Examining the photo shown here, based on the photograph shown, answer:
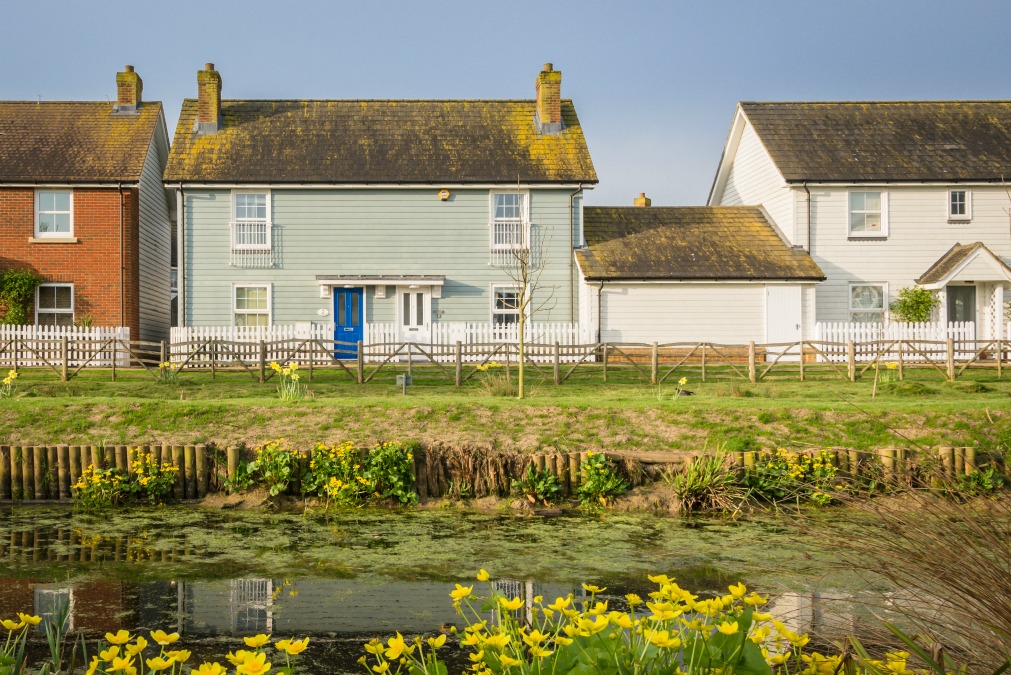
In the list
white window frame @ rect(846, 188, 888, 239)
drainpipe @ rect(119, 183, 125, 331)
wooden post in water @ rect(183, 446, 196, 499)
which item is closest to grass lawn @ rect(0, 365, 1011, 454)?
wooden post in water @ rect(183, 446, 196, 499)

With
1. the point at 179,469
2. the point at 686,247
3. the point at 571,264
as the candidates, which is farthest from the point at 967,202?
the point at 179,469

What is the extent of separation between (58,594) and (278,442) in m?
4.74

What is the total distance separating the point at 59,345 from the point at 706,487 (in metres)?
17.9

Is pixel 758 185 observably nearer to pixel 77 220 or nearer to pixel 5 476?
pixel 77 220

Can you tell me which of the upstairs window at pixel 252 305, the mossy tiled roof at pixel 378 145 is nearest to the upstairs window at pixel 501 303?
the mossy tiled roof at pixel 378 145

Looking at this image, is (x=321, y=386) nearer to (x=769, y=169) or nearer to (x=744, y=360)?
(x=744, y=360)

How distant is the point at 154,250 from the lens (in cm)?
2919

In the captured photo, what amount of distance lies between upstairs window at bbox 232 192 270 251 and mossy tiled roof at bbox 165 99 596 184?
654mm

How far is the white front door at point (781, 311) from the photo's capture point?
2597cm

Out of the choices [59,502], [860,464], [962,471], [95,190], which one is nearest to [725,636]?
[860,464]

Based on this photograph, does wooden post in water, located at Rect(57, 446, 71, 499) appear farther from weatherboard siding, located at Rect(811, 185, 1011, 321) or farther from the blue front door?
weatherboard siding, located at Rect(811, 185, 1011, 321)

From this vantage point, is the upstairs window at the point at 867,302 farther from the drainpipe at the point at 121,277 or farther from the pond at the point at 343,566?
the drainpipe at the point at 121,277

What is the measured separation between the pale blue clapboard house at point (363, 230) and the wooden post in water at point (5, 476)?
14335 mm

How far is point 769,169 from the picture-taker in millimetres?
28719
